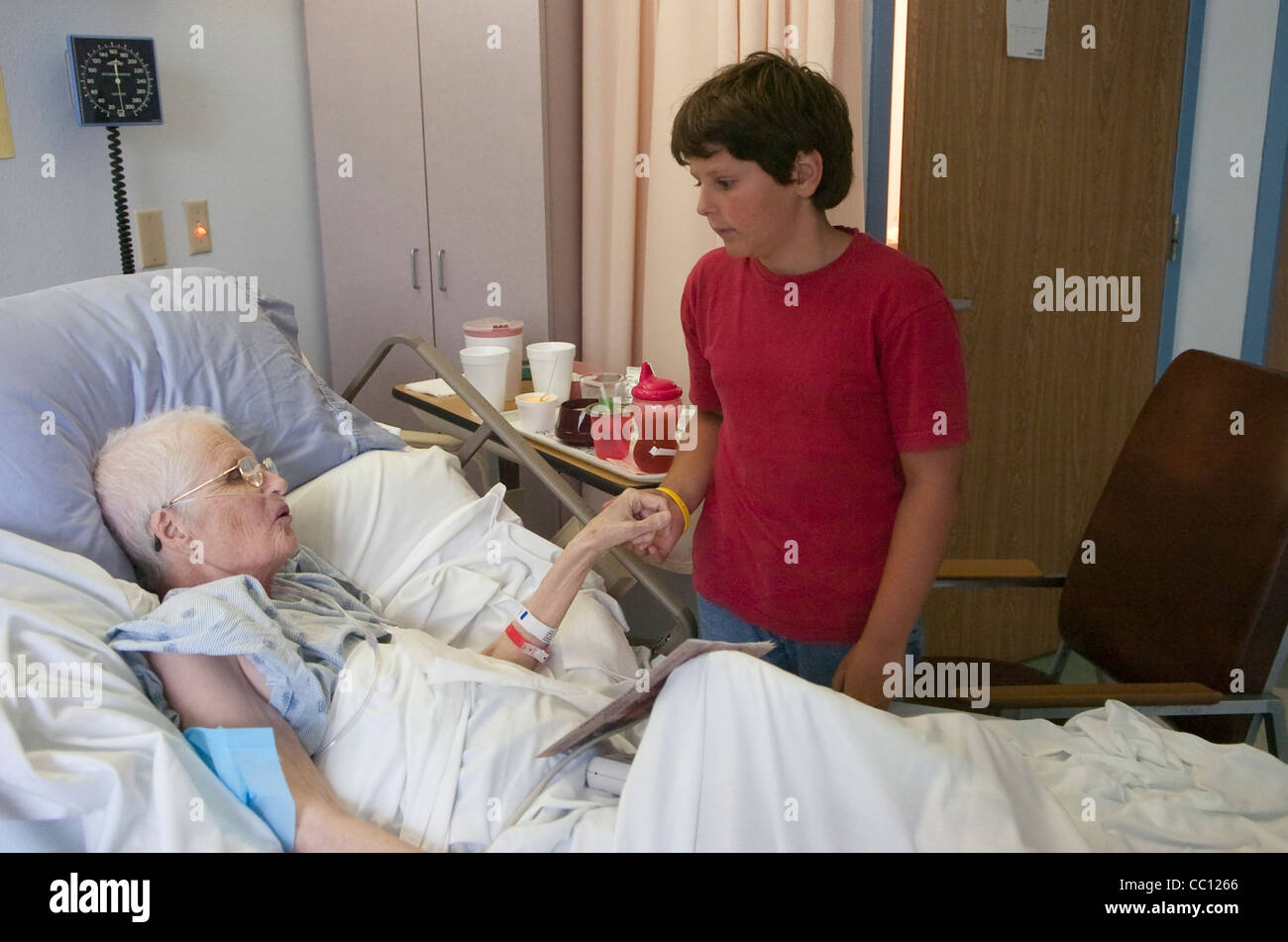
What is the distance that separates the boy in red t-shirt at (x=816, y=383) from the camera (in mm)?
1401

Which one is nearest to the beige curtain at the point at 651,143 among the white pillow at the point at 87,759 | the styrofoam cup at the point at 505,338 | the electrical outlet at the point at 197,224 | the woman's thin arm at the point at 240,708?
the styrofoam cup at the point at 505,338

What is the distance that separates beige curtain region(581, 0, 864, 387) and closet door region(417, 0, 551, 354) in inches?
6.1

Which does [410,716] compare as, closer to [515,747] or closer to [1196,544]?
[515,747]

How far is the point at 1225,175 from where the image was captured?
9.30ft

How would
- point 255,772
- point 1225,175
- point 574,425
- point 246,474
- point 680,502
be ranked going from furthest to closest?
1. point 1225,175
2. point 574,425
3. point 680,502
4. point 246,474
5. point 255,772

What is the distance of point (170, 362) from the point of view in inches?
71.6

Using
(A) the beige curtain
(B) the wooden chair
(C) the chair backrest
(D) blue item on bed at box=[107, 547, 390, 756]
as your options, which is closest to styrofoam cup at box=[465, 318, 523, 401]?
(A) the beige curtain

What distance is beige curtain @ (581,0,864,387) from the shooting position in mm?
2420

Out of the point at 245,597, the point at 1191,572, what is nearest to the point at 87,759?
the point at 245,597

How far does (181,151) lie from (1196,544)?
2.34 m

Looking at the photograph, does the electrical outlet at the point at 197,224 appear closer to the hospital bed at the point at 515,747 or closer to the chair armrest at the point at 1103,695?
the hospital bed at the point at 515,747

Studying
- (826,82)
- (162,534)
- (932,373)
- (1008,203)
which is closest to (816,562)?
(932,373)

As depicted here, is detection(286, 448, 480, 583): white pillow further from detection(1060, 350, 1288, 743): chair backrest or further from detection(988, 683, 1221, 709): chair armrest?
detection(1060, 350, 1288, 743): chair backrest
